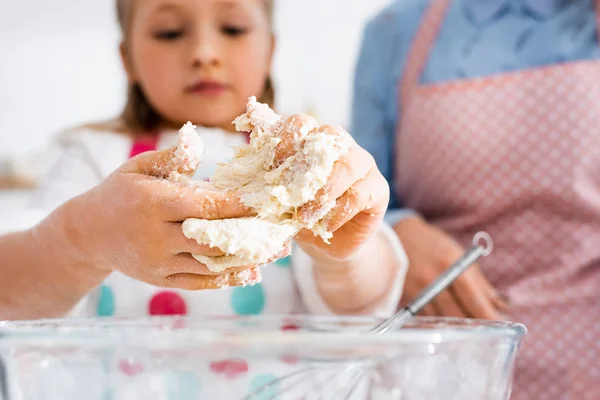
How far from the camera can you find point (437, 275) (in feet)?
1.84

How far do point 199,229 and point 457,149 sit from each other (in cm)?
45

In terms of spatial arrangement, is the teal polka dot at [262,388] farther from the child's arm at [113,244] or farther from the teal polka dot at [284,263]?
the teal polka dot at [284,263]

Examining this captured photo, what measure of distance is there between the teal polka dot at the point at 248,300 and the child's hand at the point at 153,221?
8.7 inches

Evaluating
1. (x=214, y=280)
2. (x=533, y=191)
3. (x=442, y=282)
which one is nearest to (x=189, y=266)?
(x=214, y=280)

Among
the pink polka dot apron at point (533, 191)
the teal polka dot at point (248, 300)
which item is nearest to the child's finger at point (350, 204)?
the teal polka dot at point (248, 300)

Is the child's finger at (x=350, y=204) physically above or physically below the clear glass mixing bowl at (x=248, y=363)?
above

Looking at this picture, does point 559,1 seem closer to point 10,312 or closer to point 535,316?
point 535,316

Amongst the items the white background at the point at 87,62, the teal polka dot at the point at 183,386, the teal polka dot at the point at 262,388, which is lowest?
the white background at the point at 87,62

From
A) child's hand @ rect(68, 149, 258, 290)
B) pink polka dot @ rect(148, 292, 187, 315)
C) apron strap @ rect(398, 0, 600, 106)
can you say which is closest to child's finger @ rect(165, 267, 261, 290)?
child's hand @ rect(68, 149, 258, 290)

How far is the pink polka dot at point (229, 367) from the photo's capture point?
0.76ft

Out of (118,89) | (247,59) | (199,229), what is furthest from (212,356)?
(118,89)

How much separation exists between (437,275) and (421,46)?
0.88ft

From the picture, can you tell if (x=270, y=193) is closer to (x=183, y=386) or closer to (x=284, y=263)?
(x=183, y=386)

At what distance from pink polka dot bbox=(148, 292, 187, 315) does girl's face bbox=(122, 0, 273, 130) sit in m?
0.15
